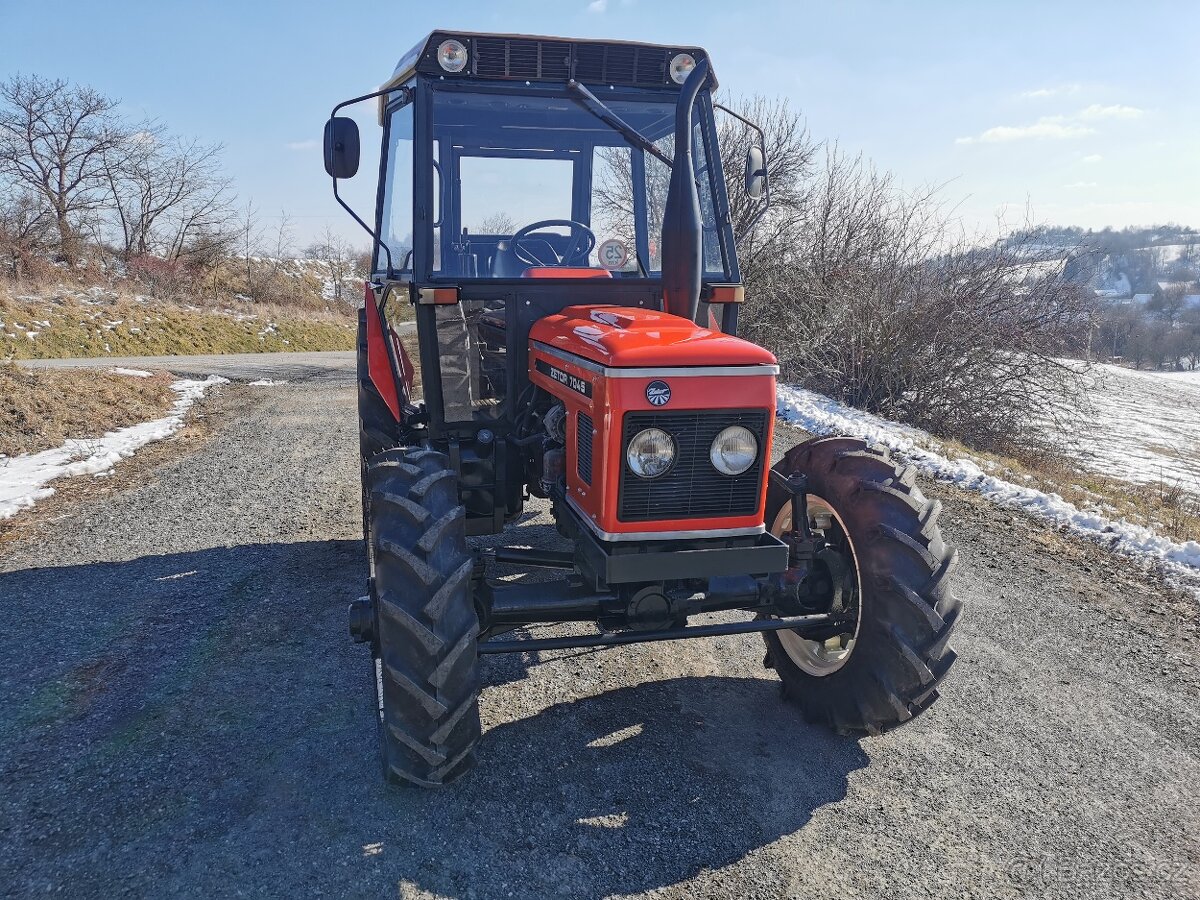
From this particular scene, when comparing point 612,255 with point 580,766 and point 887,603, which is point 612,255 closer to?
point 887,603

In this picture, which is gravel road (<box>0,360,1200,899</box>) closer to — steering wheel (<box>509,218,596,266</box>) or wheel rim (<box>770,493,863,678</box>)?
wheel rim (<box>770,493,863,678</box>)

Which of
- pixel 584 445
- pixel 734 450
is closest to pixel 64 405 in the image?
pixel 584 445

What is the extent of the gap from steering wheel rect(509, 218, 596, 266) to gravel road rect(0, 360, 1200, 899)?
1.96 metres

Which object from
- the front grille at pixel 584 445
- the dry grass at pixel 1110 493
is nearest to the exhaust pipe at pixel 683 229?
the front grille at pixel 584 445

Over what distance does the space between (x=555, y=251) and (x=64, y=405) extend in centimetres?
732

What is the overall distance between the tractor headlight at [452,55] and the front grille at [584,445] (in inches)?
69.5

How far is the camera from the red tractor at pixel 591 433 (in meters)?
2.71

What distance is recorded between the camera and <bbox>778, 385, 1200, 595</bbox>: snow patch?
17.5 feet

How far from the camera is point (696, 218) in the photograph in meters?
3.26

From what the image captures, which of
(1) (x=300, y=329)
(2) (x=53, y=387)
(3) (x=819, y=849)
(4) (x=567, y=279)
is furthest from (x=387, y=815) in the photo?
(1) (x=300, y=329)

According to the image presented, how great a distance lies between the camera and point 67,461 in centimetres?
719

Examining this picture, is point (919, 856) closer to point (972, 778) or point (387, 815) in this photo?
point (972, 778)

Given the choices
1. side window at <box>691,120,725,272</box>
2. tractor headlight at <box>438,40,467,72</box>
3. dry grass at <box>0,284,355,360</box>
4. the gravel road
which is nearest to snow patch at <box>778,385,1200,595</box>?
the gravel road

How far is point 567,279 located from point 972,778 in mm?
2676
